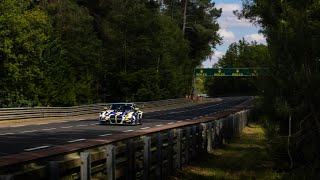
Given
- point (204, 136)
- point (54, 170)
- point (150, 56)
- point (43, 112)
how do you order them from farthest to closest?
point (150, 56) → point (43, 112) → point (204, 136) → point (54, 170)

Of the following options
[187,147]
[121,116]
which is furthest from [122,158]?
[121,116]

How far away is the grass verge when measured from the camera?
11.8 metres

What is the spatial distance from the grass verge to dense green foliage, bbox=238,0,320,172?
192 cm

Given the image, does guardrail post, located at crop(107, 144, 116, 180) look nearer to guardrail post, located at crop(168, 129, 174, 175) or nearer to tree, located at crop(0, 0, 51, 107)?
guardrail post, located at crop(168, 129, 174, 175)

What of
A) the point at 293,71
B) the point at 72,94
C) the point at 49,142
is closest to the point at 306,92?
the point at 293,71

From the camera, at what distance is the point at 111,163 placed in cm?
797

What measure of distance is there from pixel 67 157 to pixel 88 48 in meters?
52.2

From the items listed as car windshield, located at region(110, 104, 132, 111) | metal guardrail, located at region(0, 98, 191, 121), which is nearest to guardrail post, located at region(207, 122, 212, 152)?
car windshield, located at region(110, 104, 132, 111)

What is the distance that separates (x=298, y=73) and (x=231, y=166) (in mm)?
5638

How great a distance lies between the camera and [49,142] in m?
17.7

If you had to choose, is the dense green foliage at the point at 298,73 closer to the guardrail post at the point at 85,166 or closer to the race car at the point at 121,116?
the guardrail post at the point at 85,166

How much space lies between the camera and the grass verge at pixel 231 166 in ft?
38.7

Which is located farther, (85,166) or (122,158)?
(122,158)

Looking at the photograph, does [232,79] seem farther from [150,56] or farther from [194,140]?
[194,140]
